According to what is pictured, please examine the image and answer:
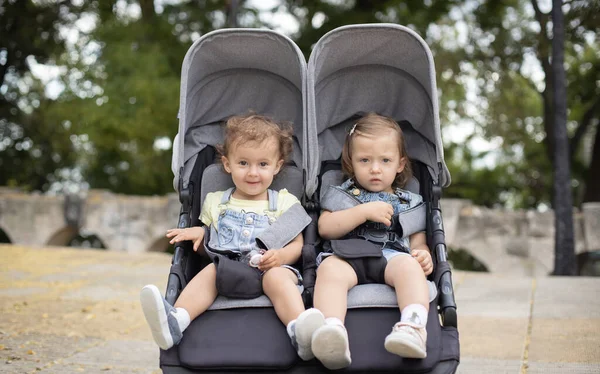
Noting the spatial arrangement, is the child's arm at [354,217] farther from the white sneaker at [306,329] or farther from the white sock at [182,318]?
the white sock at [182,318]

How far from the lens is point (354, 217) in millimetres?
3340

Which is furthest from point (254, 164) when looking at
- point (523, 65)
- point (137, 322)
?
point (523, 65)

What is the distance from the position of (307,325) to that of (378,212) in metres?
0.80

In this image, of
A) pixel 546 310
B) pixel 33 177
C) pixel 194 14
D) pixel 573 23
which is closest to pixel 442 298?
pixel 546 310

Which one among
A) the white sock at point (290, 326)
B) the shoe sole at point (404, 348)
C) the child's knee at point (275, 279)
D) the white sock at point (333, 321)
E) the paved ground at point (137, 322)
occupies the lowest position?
the paved ground at point (137, 322)

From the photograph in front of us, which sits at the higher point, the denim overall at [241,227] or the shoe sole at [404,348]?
the denim overall at [241,227]

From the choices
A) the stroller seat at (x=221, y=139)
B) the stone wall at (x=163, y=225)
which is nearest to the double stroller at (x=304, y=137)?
the stroller seat at (x=221, y=139)

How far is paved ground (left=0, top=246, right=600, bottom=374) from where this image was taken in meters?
4.00

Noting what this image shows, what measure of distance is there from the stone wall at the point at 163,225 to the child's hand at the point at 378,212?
7.08 m

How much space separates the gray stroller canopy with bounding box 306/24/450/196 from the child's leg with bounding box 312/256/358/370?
0.61 m

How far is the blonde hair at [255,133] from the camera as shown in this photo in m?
3.40

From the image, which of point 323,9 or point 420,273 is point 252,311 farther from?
point 323,9

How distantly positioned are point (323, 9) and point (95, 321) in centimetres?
732

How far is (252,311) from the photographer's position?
10.0 ft
